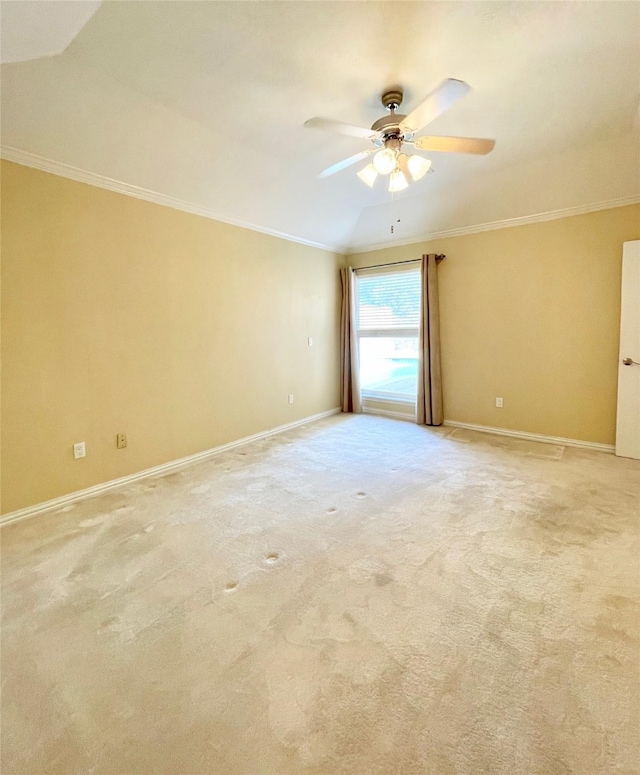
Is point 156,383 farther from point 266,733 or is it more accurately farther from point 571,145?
point 571,145

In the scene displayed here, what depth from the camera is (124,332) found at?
122 inches

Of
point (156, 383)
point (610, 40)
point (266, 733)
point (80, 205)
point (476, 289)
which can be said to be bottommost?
point (266, 733)

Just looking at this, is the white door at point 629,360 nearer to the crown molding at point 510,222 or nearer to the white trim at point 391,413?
the crown molding at point 510,222

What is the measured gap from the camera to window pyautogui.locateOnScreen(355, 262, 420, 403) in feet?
A: 16.3

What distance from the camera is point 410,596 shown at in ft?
5.89

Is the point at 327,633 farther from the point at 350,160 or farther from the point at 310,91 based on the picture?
the point at 310,91

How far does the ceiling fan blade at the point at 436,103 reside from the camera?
1.70m

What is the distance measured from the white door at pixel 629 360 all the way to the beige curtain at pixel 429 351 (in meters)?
1.78

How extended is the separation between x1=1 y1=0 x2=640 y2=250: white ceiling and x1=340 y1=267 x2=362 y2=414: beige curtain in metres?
1.72

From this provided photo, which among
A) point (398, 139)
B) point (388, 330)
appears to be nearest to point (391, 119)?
point (398, 139)

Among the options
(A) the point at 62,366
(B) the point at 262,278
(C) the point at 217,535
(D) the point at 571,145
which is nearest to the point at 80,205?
(A) the point at 62,366

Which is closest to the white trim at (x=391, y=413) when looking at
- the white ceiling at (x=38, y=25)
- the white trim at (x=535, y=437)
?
the white trim at (x=535, y=437)

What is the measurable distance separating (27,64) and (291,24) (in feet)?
4.86

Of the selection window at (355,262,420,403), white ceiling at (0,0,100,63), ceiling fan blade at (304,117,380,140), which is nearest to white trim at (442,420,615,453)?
window at (355,262,420,403)
